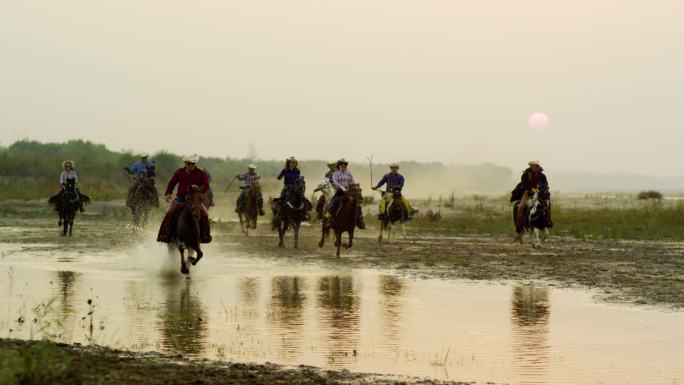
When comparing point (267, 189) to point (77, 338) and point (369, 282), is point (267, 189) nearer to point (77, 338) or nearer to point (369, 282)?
point (369, 282)

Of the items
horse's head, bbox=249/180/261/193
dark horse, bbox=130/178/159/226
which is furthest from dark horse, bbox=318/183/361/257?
dark horse, bbox=130/178/159/226

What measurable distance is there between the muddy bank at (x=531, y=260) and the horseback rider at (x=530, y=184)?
1035mm

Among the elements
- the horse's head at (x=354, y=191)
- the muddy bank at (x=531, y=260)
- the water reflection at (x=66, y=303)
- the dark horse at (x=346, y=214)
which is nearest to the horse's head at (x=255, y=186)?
the muddy bank at (x=531, y=260)

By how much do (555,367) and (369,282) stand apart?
27.7 feet

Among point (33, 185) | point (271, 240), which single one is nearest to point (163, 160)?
point (33, 185)

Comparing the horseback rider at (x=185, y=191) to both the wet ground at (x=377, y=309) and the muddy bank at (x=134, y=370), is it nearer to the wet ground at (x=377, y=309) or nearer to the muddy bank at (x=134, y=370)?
the wet ground at (x=377, y=309)

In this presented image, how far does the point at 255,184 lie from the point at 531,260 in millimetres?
9559

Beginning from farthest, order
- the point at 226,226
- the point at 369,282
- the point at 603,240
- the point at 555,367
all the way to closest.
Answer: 1. the point at 226,226
2. the point at 603,240
3. the point at 369,282
4. the point at 555,367

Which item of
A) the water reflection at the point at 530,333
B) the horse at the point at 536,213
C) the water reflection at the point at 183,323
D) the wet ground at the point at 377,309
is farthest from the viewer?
the horse at the point at 536,213

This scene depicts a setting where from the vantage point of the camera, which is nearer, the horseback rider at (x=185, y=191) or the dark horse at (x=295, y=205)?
the horseback rider at (x=185, y=191)

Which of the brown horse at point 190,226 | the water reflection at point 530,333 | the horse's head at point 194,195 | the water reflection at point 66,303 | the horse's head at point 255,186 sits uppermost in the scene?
the horse's head at point 255,186

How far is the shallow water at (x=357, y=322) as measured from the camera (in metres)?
11.0

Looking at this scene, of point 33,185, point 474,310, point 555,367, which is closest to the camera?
point 555,367

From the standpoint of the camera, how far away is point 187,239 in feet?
63.2
